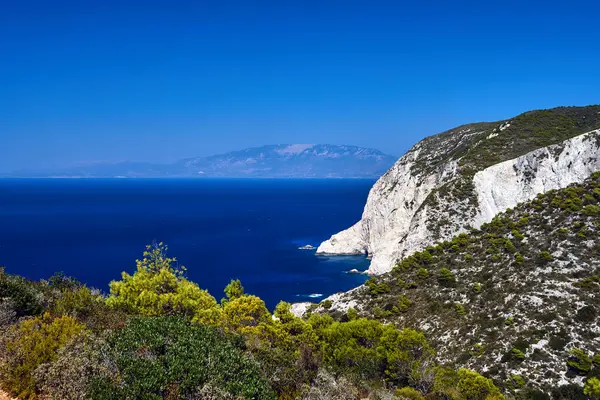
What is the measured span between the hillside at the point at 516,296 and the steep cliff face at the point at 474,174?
8.74 metres

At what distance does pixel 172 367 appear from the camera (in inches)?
534

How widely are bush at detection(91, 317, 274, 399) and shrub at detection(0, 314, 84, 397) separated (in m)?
2.00

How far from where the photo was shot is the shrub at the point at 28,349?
48.0ft

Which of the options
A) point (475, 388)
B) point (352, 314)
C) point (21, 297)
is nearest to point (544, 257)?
point (352, 314)

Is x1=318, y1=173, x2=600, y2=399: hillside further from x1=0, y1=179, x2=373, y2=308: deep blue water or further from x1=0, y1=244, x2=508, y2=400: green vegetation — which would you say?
x1=0, y1=179, x2=373, y2=308: deep blue water

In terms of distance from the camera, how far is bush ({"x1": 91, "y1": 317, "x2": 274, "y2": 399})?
41.9 ft

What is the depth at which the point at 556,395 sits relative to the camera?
27.4 meters

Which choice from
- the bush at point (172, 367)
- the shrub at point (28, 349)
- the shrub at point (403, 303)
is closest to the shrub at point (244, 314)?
the bush at point (172, 367)

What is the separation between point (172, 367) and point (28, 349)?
5692 mm

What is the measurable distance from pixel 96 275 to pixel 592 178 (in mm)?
85644

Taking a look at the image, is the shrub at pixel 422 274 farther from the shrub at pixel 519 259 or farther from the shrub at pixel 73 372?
the shrub at pixel 73 372

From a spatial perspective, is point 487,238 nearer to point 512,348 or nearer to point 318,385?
point 512,348

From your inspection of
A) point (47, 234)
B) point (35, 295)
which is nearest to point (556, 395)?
point (35, 295)

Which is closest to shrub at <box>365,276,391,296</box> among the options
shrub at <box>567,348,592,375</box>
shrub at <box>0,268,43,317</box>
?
shrub at <box>567,348,592,375</box>
